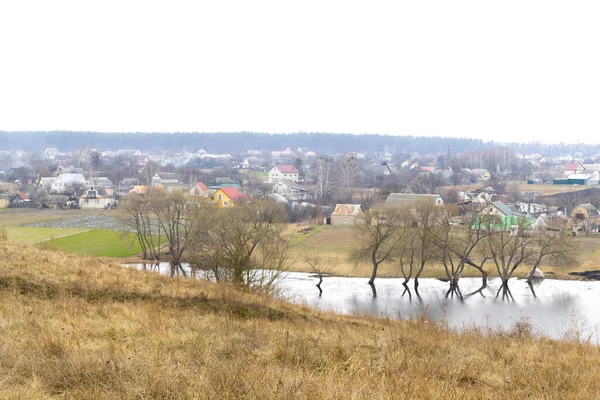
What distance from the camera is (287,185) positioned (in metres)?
68.2

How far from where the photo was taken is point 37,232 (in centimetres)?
3481

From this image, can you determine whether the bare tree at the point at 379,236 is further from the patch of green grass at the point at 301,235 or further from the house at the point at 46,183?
the house at the point at 46,183

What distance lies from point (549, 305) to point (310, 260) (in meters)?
11.9

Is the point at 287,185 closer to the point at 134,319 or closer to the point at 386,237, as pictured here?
the point at 386,237

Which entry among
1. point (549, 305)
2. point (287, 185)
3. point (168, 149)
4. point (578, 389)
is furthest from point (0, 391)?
point (168, 149)

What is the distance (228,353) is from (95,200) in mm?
55422

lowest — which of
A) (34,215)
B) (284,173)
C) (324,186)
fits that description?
(34,215)

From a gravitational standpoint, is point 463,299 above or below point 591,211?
below

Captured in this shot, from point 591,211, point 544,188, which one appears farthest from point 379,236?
point 544,188

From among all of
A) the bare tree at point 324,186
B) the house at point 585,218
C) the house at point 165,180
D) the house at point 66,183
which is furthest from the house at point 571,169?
the house at point 66,183

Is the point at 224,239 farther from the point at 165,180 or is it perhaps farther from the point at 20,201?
the point at 165,180

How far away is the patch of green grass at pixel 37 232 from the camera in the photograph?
103 feet

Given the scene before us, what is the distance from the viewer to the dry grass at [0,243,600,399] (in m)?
3.94

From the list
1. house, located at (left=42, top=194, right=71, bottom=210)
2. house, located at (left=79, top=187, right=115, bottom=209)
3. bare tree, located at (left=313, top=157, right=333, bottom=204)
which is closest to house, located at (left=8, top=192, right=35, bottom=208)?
house, located at (left=42, top=194, right=71, bottom=210)
